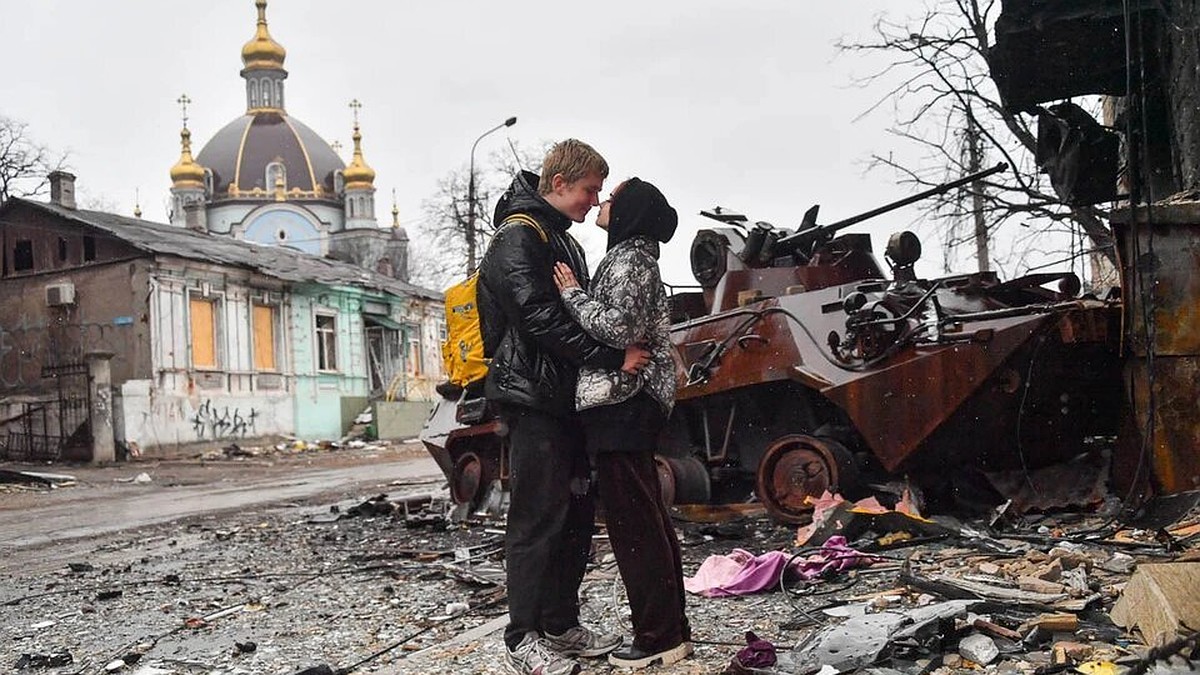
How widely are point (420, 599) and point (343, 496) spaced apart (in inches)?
316

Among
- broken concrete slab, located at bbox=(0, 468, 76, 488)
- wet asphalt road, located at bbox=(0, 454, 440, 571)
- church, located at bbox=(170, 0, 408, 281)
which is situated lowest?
wet asphalt road, located at bbox=(0, 454, 440, 571)

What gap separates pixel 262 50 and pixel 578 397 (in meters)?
66.8

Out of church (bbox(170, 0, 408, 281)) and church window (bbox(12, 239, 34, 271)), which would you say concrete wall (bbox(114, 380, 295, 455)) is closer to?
church window (bbox(12, 239, 34, 271))

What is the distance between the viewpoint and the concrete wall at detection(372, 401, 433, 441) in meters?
32.6

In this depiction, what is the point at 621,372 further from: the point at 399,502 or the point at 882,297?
the point at 399,502

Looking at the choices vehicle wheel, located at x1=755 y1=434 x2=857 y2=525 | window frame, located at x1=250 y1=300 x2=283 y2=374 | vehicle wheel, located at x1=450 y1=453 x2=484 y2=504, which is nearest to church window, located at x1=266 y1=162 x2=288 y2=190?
window frame, located at x1=250 y1=300 x2=283 y2=374

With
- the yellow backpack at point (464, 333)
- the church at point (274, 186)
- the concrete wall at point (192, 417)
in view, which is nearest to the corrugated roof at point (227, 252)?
the concrete wall at point (192, 417)

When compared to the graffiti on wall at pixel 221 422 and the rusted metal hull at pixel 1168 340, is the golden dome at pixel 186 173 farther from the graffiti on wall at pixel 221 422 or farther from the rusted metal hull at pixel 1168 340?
the rusted metal hull at pixel 1168 340

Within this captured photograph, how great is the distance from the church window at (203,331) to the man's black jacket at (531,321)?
23937 mm

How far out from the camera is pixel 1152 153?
11000mm

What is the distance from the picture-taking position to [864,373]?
24.6ft

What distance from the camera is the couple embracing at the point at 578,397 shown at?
4281 millimetres

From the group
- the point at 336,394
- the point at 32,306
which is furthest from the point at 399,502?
the point at 336,394

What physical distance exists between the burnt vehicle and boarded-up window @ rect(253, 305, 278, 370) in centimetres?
2197
